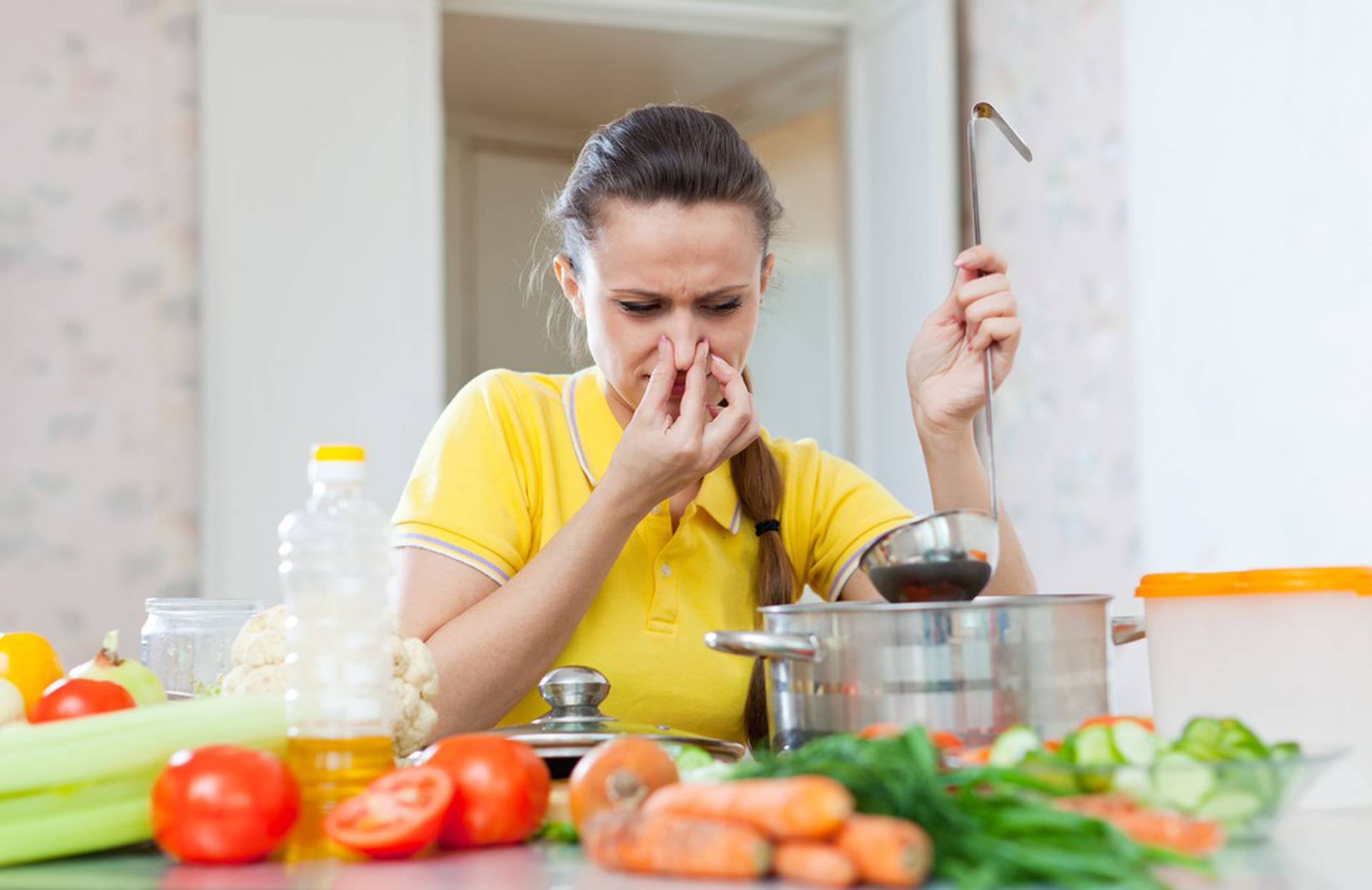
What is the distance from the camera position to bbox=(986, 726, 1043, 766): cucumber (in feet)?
2.62

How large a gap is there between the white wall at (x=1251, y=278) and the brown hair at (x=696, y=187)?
4.40ft

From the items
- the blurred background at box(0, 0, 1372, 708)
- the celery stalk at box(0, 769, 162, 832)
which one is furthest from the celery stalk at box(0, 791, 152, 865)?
the blurred background at box(0, 0, 1372, 708)

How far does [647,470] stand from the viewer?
1498 mm

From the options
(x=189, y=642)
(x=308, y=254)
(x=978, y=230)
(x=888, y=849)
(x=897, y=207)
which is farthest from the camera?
(x=897, y=207)

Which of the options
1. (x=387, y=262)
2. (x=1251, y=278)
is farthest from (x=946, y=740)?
(x=387, y=262)

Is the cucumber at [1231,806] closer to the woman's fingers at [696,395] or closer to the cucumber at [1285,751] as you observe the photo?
the cucumber at [1285,751]

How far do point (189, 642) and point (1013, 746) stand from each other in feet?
3.09

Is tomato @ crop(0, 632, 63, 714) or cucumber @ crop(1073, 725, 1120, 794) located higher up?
tomato @ crop(0, 632, 63, 714)

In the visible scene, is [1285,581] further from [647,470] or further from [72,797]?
[72,797]

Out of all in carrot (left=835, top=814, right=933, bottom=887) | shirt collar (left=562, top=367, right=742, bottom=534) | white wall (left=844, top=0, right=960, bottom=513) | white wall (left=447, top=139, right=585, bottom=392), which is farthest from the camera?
white wall (left=447, top=139, right=585, bottom=392)

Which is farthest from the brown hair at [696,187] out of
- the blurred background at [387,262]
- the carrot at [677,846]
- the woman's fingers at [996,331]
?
the blurred background at [387,262]

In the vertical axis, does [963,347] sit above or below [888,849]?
above

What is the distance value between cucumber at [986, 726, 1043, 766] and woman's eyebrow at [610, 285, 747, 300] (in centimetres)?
85

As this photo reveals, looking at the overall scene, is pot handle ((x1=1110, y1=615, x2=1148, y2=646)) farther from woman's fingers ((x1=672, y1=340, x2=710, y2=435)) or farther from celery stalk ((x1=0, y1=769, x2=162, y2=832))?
celery stalk ((x1=0, y1=769, x2=162, y2=832))
